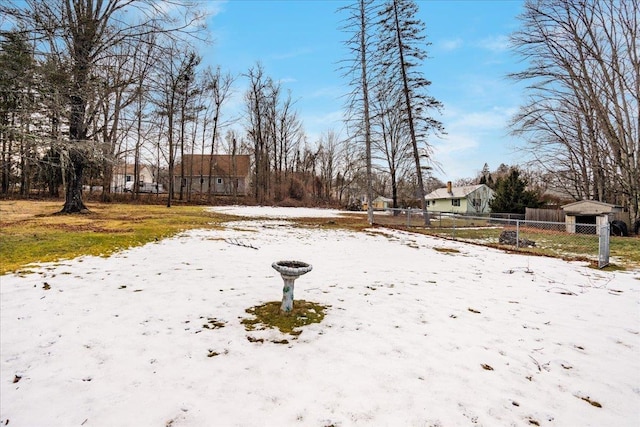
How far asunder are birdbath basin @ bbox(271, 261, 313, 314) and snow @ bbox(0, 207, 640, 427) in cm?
55

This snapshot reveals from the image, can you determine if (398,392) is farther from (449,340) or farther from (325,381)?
(449,340)

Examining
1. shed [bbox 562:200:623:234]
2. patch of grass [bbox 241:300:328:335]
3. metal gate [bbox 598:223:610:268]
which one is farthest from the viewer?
shed [bbox 562:200:623:234]

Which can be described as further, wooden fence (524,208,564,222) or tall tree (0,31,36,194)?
wooden fence (524,208,564,222)

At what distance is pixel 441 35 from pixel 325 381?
813 inches

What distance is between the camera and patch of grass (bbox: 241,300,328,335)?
11.7ft

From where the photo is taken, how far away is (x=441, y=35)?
1773 centimetres

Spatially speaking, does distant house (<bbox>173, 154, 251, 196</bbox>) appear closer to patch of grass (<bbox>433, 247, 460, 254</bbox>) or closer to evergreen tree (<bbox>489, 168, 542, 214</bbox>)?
evergreen tree (<bbox>489, 168, 542, 214</bbox>)

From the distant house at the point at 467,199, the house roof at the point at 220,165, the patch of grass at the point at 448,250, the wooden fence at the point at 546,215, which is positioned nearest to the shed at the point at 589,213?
the wooden fence at the point at 546,215

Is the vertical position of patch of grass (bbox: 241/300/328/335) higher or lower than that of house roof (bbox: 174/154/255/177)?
lower

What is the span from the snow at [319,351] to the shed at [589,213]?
491 inches

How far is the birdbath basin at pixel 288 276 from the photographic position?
3746mm

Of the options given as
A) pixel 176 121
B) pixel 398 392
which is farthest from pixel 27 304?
pixel 176 121

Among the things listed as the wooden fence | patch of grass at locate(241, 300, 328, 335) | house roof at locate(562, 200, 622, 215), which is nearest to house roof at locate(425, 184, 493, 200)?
the wooden fence

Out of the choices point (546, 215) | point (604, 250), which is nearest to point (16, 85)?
point (604, 250)
